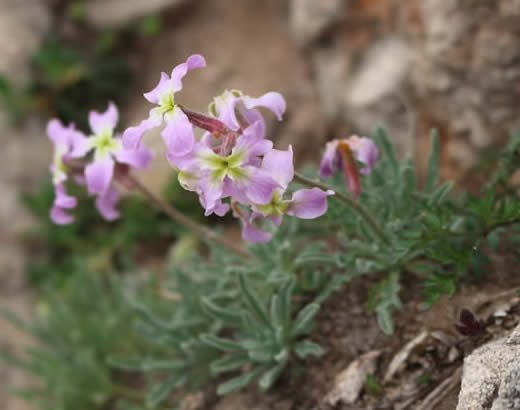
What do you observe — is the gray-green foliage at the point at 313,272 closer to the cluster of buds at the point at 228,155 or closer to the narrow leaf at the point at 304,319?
the narrow leaf at the point at 304,319

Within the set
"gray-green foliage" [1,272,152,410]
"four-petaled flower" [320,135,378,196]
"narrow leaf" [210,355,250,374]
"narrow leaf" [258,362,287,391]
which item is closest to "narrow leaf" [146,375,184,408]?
"narrow leaf" [210,355,250,374]

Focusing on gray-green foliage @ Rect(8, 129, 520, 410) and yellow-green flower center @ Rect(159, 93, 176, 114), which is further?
gray-green foliage @ Rect(8, 129, 520, 410)

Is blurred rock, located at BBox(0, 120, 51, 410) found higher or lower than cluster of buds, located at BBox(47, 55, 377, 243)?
lower

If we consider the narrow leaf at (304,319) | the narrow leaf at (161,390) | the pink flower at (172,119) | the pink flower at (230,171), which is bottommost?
the narrow leaf at (161,390)

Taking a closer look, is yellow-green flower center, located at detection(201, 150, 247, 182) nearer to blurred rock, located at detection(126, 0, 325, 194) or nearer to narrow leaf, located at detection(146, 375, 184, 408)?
narrow leaf, located at detection(146, 375, 184, 408)

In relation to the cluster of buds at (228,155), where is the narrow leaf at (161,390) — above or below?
below

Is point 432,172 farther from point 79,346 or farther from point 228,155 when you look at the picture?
point 79,346

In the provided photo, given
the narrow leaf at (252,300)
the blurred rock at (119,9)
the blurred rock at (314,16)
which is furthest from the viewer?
the blurred rock at (119,9)

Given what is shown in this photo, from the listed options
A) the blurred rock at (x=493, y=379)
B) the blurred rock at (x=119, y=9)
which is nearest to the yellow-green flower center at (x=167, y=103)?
the blurred rock at (x=493, y=379)

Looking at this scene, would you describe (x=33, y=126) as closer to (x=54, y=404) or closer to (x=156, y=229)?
(x=156, y=229)
